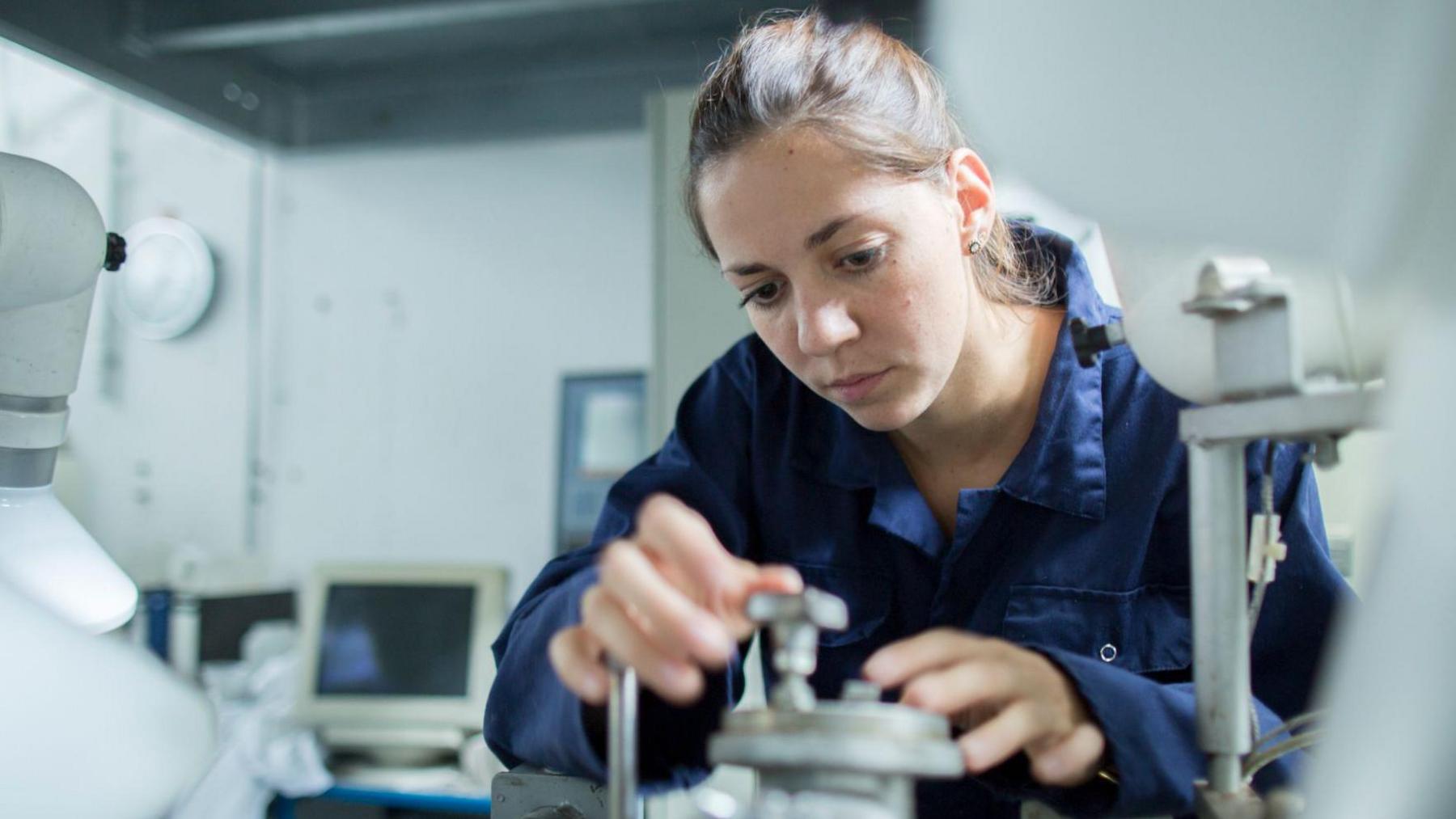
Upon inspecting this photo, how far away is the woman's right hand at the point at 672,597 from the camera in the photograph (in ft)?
1.73

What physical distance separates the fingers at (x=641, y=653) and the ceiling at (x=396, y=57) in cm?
174

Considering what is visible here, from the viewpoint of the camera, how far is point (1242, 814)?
55 cm

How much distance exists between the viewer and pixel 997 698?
1.95ft

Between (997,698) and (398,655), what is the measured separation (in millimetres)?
1680

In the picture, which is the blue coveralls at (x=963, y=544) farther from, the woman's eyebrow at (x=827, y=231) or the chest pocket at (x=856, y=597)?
the woman's eyebrow at (x=827, y=231)

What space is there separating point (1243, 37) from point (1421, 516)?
20cm

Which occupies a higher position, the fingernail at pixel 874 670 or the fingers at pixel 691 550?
the fingers at pixel 691 550

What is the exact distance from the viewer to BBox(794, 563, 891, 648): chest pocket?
100cm

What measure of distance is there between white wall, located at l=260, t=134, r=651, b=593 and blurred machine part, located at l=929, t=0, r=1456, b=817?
2.11m

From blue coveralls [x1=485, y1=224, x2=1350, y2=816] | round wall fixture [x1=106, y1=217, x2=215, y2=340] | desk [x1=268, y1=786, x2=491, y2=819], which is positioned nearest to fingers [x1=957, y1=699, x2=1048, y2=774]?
blue coveralls [x1=485, y1=224, x2=1350, y2=816]

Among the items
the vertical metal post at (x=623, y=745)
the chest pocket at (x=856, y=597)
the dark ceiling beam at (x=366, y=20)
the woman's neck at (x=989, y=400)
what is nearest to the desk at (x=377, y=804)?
the chest pocket at (x=856, y=597)

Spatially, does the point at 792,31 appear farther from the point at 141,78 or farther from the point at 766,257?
the point at 141,78

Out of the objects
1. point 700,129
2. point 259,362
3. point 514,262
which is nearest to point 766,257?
point 700,129

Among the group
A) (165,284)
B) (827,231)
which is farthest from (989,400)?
(165,284)
